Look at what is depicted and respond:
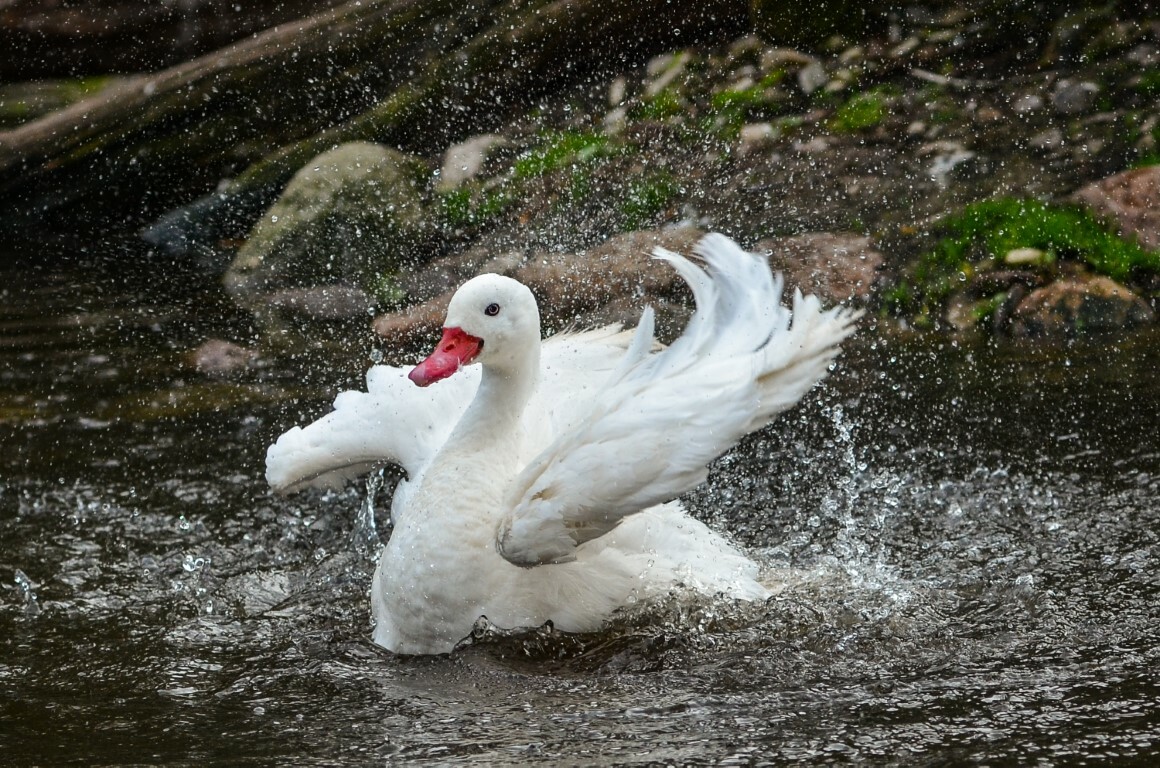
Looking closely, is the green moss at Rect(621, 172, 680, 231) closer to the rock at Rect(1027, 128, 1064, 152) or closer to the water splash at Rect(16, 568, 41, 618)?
the rock at Rect(1027, 128, 1064, 152)

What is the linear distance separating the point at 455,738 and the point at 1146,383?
13.9 feet

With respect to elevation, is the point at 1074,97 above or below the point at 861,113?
below

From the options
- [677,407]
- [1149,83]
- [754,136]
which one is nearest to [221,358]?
[754,136]

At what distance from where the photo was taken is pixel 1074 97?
9516 mm

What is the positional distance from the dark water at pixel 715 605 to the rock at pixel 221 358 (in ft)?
1.33

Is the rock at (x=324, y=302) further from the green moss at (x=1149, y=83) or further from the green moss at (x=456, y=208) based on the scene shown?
the green moss at (x=1149, y=83)

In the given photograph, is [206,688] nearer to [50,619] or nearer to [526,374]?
[50,619]

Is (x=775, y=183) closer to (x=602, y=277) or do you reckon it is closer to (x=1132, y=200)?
(x=602, y=277)

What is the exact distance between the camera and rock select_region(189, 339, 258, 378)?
26.9 feet

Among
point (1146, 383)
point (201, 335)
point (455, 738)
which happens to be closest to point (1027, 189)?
point (1146, 383)

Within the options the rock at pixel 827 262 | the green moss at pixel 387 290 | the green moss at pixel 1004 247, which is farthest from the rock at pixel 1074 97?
the green moss at pixel 387 290

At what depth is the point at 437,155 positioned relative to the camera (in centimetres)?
1096

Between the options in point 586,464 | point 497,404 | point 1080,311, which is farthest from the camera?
point 1080,311

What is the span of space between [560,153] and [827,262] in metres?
2.44
